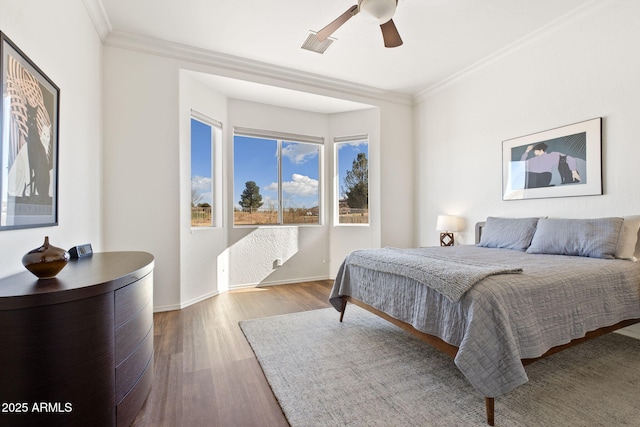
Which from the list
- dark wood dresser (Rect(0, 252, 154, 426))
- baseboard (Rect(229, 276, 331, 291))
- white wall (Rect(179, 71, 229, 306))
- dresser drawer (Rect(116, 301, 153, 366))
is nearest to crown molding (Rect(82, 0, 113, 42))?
white wall (Rect(179, 71, 229, 306))

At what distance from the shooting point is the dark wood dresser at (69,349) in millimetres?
1026

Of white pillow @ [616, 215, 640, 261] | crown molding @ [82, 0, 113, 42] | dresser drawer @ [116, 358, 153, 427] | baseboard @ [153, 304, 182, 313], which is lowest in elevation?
baseboard @ [153, 304, 182, 313]

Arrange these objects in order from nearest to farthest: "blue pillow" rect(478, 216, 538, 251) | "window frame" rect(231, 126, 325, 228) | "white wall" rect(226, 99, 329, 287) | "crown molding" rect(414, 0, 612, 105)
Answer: "crown molding" rect(414, 0, 612, 105), "blue pillow" rect(478, 216, 538, 251), "white wall" rect(226, 99, 329, 287), "window frame" rect(231, 126, 325, 228)

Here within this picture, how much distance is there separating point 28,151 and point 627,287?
148 inches

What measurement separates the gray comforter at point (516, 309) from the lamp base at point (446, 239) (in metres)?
1.75

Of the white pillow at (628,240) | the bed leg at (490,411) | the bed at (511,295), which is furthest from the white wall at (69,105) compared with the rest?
the white pillow at (628,240)

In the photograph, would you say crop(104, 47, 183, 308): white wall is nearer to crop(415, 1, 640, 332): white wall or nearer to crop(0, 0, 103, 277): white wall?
crop(0, 0, 103, 277): white wall

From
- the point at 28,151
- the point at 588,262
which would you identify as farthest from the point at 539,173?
the point at 28,151

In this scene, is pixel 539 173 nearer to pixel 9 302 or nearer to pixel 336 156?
pixel 336 156

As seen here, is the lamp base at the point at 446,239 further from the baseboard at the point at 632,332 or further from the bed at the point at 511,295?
the baseboard at the point at 632,332

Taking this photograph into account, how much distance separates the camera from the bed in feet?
4.92

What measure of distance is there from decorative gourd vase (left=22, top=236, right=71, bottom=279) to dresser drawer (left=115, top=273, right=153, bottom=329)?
0.93 feet

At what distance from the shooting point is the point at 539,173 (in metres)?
3.21

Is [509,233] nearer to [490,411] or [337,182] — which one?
[490,411]
